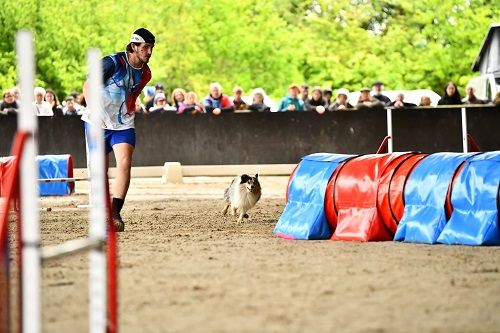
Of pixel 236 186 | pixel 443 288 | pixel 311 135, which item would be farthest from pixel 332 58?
pixel 443 288

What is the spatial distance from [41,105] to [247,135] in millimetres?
3901

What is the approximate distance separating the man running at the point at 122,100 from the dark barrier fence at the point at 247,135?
11734mm

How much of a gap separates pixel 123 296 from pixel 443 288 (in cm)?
196

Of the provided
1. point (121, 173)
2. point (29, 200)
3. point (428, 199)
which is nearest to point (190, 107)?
point (121, 173)

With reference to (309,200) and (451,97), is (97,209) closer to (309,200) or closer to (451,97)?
(309,200)

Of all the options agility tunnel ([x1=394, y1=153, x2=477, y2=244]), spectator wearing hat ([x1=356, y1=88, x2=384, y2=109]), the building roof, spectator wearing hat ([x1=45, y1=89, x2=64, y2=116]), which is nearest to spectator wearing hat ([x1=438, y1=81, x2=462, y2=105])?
spectator wearing hat ([x1=356, y1=88, x2=384, y2=109])

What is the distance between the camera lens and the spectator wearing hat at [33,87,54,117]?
25234 millimetres

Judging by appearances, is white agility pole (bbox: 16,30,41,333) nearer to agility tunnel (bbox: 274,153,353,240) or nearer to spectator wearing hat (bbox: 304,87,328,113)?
agility tunnel (bbox: 274,153,353,240)

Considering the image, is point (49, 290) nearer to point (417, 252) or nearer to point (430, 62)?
point (417, 252)

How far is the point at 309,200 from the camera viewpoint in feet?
43.9

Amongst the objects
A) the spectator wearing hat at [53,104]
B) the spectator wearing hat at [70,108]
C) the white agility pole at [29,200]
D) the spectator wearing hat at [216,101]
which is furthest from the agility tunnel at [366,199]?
the spectator wearing hat at [70,108]

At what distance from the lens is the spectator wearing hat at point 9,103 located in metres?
25.6

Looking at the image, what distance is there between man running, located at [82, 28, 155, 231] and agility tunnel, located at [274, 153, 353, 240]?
5.18 ft

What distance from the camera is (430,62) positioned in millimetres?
50938
